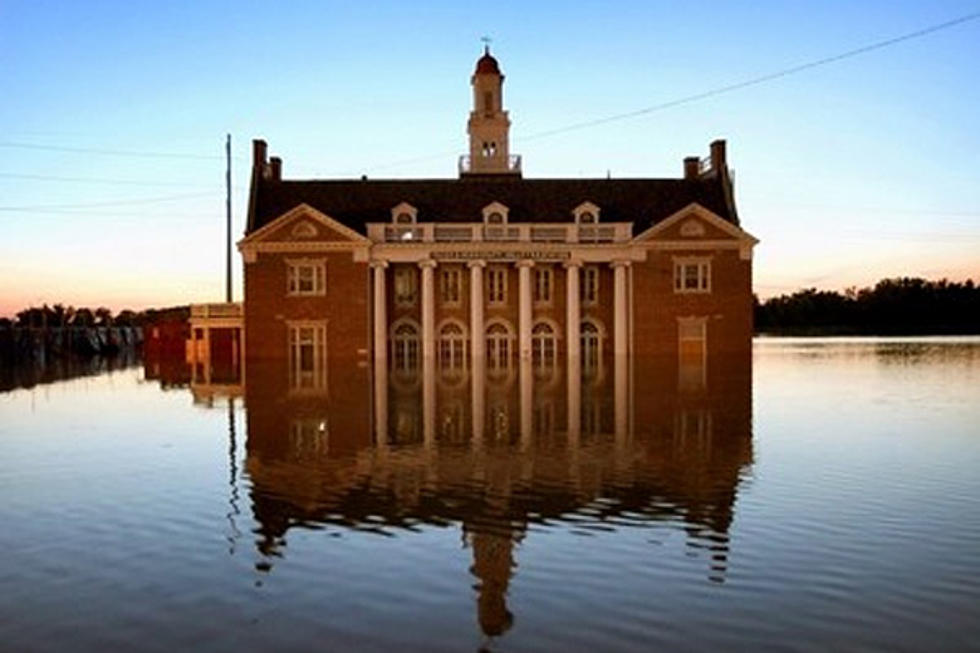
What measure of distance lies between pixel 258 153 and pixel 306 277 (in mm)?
10308

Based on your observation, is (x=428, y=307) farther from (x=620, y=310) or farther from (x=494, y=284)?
(x=620, y=310)

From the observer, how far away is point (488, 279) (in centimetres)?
5416

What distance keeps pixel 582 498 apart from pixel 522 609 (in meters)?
4.79

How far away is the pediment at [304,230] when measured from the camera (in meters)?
51.2

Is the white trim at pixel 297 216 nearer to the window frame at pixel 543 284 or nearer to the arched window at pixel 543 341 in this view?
the window frame at pixel 543 284

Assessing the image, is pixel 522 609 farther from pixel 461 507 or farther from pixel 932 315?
pixel 932 315

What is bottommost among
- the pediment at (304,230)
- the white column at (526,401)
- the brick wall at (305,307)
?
the white column at (526,401)

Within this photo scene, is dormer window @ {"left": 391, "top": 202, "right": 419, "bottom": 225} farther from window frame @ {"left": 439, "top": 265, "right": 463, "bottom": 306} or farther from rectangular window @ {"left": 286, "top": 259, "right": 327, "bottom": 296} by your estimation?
rectangular window @ {"left": 286, "top": 259, "right": 327, "bottom": 296}

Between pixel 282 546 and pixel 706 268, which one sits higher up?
pixel 706 268

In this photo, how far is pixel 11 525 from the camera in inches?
464

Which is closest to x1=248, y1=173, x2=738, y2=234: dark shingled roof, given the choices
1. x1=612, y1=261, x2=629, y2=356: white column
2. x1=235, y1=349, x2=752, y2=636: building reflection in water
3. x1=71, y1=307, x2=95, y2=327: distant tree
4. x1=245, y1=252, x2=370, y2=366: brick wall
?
x1=612, y1=261, x2=629, y2=356: white column

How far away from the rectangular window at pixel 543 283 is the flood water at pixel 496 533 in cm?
3150

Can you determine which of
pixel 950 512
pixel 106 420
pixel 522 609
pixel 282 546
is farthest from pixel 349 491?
pixel 106 420

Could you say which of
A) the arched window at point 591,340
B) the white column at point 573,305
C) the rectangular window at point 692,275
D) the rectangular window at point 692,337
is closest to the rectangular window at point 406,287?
the white column at point 573,305
